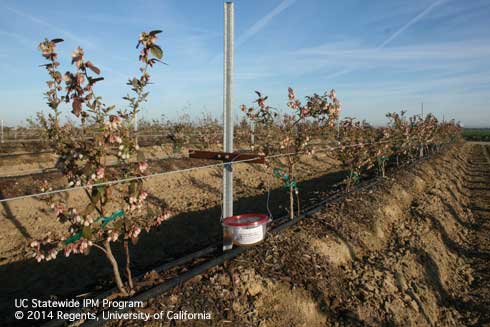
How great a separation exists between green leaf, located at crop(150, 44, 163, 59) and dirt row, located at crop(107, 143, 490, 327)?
2153 mm

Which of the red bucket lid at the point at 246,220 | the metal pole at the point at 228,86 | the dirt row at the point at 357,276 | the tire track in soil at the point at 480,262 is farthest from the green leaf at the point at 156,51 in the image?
the tire track in soil at the point at 480,262

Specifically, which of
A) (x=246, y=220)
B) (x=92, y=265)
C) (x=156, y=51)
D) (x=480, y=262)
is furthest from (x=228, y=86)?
(x=480, y=262)

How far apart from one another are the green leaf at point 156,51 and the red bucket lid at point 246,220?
2.00 m

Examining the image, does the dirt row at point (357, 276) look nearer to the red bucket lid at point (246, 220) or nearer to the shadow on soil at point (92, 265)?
the red bucket lid at point (246, 220)

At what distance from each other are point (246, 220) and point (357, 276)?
1673mm

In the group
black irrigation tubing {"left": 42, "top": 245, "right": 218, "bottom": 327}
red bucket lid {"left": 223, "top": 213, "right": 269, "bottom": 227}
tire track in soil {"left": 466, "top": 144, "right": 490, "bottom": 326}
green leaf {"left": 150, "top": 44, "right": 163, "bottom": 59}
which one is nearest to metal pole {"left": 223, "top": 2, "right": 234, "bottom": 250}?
red bucket lid {"left": 223, "top": 213, "right": 269, "bottom": 227}

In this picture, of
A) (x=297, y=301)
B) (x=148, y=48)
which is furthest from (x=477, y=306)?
(x=148, y=48)

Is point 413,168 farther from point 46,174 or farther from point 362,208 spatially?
point 46,174

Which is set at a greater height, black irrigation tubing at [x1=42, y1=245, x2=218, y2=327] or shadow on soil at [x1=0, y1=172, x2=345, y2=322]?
black irrigation tubing at [x1=42, y1=245, x2=218, y2=327]

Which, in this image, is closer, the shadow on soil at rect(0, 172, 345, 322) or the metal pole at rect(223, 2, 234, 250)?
the metal pole at rect(223, 2, 234, 250)

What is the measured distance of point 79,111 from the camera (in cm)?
229

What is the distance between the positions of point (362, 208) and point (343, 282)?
2557mm

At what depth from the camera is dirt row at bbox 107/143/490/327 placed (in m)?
2.98

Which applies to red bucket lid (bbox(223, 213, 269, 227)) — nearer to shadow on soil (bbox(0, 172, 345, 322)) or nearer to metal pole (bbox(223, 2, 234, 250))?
metal pole (bbox(223, 2, 234, 250))
